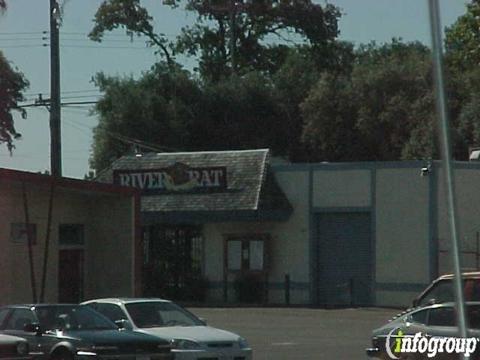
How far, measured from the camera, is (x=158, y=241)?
48125mm

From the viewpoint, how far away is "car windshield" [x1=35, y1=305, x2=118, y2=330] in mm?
19266

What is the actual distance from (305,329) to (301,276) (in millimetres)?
11866

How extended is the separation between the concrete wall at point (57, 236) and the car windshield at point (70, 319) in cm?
1241

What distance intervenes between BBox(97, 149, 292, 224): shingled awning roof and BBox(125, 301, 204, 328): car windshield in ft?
77.2

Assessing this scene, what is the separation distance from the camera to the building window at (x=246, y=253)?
45.8 m

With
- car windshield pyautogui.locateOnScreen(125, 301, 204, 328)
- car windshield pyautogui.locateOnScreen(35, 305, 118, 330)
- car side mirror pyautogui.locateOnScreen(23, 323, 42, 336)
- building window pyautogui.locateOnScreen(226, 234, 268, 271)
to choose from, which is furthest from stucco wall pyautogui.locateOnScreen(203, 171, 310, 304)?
car side mirror pyautogui.locateOnScreen(23, 323, 42, 336)

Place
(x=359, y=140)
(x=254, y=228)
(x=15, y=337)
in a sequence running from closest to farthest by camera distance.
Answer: (x=15, y=337) → (x=254, y=228) → (x=359, y=140)

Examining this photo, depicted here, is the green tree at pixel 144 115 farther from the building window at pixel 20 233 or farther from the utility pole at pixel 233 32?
the building window at pixel 20 233

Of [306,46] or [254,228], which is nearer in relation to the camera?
[254,228]

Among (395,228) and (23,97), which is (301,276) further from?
(23,97)

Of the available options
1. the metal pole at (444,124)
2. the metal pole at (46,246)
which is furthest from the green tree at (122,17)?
the metal pole at (444,124)

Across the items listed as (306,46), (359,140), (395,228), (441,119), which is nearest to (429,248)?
(395,228)

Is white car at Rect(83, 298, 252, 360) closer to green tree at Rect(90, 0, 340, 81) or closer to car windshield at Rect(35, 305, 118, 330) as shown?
car windshield at Rect(35, 305, 118, 330)

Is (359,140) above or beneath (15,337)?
above
